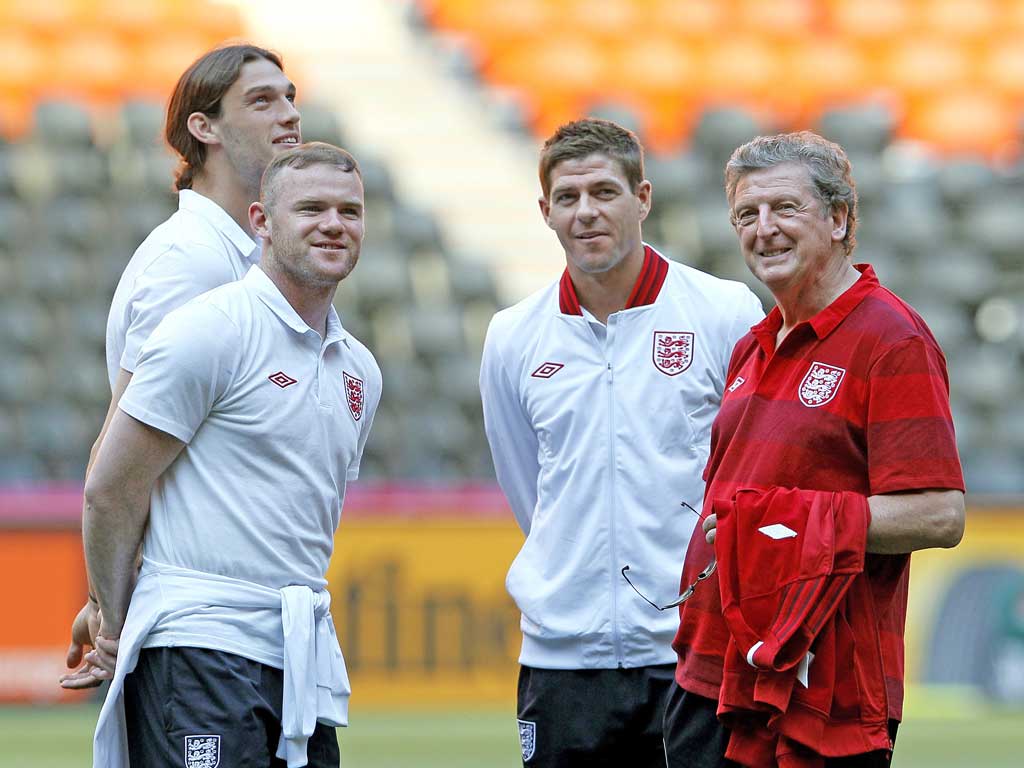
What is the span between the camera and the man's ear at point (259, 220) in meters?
3.14

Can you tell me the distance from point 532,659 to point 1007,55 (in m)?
11.3

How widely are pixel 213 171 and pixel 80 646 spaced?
1056 mm

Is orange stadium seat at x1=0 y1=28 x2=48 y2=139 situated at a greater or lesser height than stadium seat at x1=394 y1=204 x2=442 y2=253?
greater

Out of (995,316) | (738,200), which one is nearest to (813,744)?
(738,200)

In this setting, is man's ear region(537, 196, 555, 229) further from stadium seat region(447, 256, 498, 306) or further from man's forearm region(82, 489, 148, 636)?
stadium seat region(447, 256, 498, 306)

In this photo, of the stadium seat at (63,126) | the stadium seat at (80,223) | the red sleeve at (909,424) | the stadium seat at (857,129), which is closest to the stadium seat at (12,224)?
the stadium seat at (80,223)

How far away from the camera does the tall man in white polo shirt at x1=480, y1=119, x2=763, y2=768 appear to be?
11.5ft

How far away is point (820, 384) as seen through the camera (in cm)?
281

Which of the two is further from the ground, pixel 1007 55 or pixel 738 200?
pixel 1007 55

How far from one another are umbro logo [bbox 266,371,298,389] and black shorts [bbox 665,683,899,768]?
3.11ft

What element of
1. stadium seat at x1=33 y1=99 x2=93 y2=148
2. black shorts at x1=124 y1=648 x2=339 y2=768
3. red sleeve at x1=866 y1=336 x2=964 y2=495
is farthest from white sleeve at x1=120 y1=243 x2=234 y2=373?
stadium seat at x1=33 y1=99 x2=93 y2=148

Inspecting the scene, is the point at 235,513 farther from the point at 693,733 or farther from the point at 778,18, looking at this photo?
the point at 778,18

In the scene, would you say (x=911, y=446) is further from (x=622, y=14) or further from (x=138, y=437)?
(x=622, y=14)

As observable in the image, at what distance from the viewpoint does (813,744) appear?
2.69 metres
